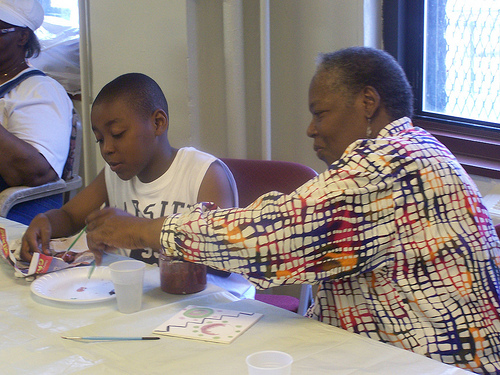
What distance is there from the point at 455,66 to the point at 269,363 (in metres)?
1.80

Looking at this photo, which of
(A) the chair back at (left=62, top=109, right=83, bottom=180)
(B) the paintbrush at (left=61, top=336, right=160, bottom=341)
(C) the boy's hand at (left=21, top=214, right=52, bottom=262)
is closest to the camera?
(B) the paintbrush at (left=61, top=336, right=160, bottom=341)

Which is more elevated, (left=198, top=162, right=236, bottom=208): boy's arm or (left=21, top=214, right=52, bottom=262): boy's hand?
(left=198, top=162, right=236, bottom=208): boy's arm

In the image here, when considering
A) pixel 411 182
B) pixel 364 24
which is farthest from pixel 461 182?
pixel 364 24

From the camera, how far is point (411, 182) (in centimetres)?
101

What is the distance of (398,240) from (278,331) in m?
0.28

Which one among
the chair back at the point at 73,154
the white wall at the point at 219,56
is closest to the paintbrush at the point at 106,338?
the white wall at the point at 219,56

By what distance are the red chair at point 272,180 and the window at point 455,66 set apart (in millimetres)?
648

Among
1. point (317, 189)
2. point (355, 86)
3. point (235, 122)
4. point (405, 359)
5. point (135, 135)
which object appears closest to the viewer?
point (405, 359)

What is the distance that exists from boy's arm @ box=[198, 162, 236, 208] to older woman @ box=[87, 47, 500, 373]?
0.56 metres

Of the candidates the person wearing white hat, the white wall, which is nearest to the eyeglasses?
the person wearing white hat

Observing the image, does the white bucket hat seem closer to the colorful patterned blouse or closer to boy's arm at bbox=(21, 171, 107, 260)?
boy's arm at bbox=(21, 171, 107, 260)

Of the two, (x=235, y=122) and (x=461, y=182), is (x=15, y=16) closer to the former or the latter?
(x=235, y=122)

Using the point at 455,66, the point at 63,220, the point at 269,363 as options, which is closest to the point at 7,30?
the point at 63,220

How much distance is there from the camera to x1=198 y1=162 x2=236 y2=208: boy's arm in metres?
1.67
